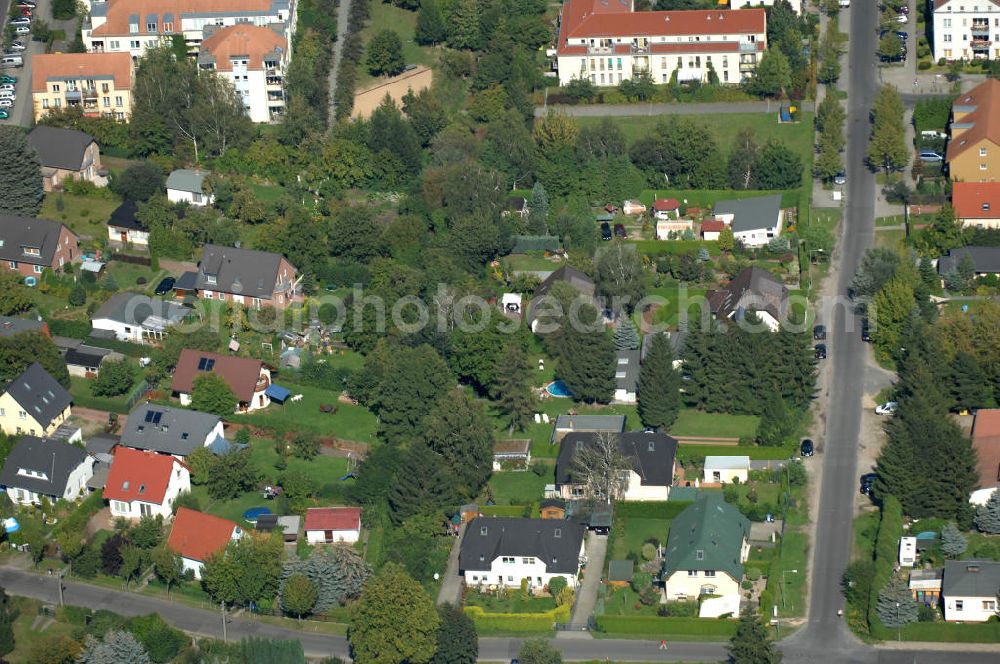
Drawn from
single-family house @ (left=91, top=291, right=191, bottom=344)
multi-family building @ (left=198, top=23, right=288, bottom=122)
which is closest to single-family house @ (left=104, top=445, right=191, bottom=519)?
single-family house @ (left=91, top=291, right=191, bottom=344)

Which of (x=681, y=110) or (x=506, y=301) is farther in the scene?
(x=681, y=110)

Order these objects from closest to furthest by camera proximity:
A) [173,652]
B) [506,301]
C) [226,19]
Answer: [173,652], [506,301], [226,19]

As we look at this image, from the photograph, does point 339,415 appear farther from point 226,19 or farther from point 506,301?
point 226,19

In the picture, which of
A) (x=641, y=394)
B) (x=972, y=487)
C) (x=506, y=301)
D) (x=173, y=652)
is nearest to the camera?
(x=173, y=652)

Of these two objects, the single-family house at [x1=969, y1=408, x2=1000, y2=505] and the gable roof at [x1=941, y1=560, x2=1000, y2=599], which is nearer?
the gable roof at [x1=941, y1=560, x2=1000, y2=599]

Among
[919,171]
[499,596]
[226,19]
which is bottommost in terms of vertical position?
[499,596]

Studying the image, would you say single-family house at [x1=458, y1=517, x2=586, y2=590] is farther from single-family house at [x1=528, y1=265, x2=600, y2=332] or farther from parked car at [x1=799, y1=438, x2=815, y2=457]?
single-family house at [x1=528, y1=265, x2=600, y2=332]

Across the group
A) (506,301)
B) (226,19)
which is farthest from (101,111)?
(506,301)
